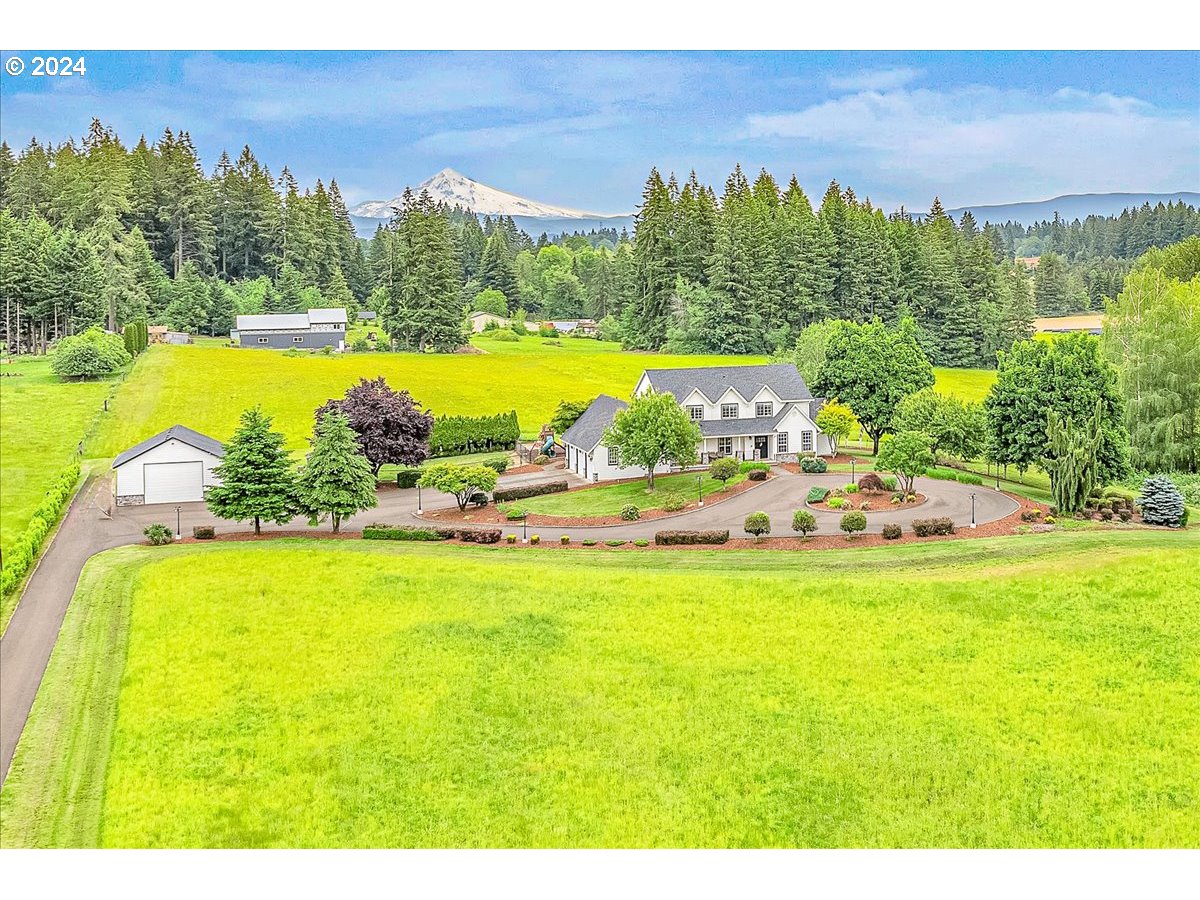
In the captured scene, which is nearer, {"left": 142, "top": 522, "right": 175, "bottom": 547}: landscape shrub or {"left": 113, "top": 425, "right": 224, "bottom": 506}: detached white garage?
{"left": 142, "top": 522, "right": 175, "bottom": 547}: landscape shrub

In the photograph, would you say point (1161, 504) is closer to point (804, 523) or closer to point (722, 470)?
point (804, 523)

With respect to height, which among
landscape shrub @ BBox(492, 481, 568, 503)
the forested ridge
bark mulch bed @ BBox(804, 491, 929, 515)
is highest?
the forested ridge

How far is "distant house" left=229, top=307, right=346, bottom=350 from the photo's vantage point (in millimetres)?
20891

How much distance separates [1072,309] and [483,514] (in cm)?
1690

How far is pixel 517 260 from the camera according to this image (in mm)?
26203

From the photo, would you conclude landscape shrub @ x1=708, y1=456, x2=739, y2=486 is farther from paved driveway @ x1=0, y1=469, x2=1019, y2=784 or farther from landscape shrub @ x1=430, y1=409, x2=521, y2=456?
landscape shrub @ x1=430, y1=409, x2=521, y2=456

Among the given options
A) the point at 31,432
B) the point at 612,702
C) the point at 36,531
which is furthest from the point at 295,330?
the point at 612,702

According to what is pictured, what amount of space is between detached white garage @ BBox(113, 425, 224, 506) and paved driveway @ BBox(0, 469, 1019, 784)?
0.74 ft

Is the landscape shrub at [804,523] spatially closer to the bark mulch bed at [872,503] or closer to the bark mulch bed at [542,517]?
the bark mulch bed at [872,503]

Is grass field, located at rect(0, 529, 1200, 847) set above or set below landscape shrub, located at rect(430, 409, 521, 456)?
below

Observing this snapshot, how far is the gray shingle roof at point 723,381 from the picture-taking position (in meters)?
23.0

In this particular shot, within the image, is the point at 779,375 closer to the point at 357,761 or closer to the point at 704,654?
the point at 704,654

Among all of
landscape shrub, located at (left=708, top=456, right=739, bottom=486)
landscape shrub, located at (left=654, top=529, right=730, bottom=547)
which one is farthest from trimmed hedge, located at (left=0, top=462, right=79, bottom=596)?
landscape shrub, located at (left=708, top=456, right=739, bottom=486)

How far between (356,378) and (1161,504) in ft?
56.8
